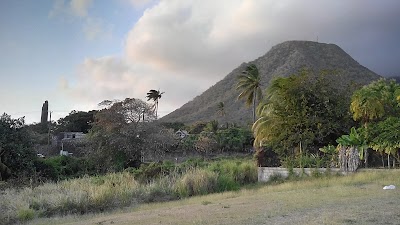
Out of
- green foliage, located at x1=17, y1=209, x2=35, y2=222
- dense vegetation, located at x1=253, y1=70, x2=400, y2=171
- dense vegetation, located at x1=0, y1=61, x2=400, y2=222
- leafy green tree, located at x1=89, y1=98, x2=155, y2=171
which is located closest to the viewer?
green foliage, located at x1=17, y1=209, x2=35, y2=222

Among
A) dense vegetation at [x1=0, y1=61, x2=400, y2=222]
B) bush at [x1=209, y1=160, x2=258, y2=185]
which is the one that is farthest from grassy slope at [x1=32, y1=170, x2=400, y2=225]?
bush at [x1=209, y1=160, x2=258, y2=185]

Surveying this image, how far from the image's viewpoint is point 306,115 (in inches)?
1104

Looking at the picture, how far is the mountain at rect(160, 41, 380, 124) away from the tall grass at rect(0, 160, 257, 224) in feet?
202

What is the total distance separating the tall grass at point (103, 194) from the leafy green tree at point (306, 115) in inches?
184

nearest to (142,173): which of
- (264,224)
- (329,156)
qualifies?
(329,156)

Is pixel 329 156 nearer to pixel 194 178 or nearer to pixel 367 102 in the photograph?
pixel 367 102

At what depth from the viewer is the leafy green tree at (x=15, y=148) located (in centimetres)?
3312

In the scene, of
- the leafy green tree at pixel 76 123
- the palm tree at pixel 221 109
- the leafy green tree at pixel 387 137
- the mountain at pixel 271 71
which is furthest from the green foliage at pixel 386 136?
the mountain at pixel 271 71

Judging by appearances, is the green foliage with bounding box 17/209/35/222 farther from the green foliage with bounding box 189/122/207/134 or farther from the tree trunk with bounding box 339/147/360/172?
the green foliage with bounding box 189/122/207/134

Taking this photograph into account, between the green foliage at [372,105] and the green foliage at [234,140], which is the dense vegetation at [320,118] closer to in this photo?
the green foliage at [372,105]

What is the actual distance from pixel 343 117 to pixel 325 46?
294 ft

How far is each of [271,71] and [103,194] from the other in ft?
276

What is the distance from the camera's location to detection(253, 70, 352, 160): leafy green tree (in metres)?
27.7

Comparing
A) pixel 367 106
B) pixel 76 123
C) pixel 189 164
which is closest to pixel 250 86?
pixel 189 164
